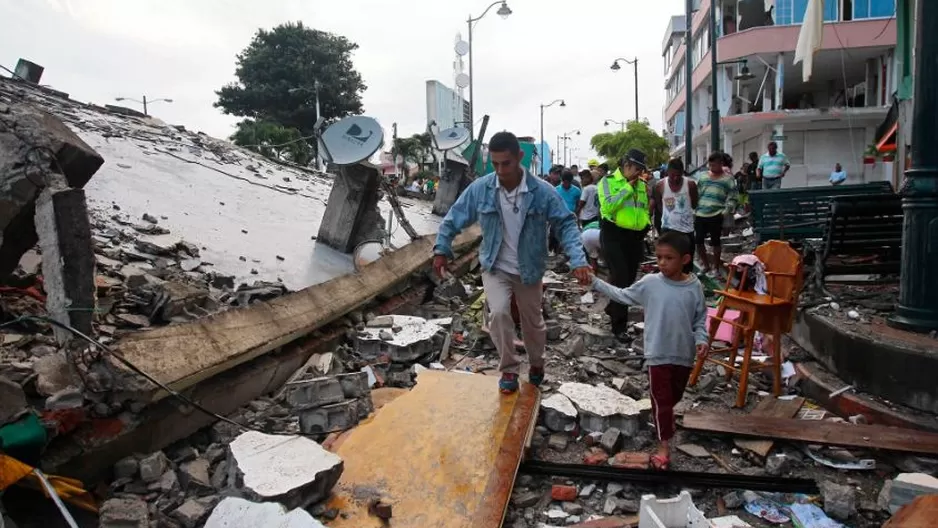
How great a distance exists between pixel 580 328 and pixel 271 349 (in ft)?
10.4

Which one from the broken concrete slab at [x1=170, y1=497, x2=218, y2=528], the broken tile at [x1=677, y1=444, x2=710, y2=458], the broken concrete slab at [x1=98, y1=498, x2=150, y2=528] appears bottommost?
the broken tile at [x1=677, y1=444, x2=710, y2=458]

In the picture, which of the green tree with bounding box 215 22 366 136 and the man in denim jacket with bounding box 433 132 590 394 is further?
the green tree with bounding box 215 22 366 136

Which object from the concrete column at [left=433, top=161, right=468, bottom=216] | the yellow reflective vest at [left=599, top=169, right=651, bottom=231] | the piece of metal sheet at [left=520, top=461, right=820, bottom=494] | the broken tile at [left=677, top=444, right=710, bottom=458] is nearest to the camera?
the piece of metal sheet at [left=520, top=461, right=820, bottom=494]

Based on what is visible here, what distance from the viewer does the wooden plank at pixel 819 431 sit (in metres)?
3.42

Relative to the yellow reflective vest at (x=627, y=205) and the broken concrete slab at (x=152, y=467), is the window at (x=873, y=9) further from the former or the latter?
the broken concrete slab at (x=152, y=467)

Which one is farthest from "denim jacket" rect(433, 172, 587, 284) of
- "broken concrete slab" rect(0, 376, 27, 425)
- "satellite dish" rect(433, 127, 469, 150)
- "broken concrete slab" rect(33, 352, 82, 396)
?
"satellite dish" rect(433, 127, 469, 150)

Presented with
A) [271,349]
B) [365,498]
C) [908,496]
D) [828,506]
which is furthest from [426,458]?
[908,496]

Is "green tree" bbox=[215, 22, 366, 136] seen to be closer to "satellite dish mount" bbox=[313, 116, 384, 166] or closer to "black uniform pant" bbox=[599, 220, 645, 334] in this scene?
"satellite dish mount" bbox=[313, 116, 384, 166]

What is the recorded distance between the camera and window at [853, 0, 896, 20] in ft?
73.9

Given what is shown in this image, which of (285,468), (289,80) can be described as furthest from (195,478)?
(289,80)

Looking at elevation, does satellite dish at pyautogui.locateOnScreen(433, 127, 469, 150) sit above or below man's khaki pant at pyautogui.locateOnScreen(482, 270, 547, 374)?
above

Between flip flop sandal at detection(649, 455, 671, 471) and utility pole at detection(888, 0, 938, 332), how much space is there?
2074mm

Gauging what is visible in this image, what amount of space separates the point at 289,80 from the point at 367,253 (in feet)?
107

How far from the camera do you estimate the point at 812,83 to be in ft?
91.9
